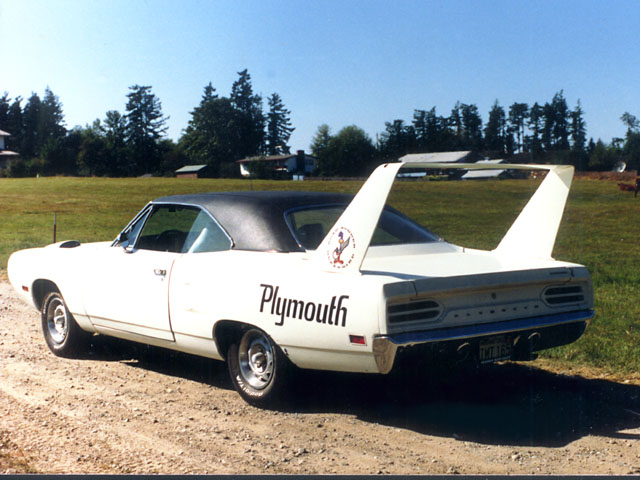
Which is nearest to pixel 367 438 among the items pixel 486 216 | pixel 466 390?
pixel 466 390

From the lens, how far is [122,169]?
61.4 m

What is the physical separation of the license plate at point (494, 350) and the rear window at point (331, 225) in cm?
112

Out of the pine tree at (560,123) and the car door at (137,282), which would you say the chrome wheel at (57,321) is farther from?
the pine tree at (560,123)

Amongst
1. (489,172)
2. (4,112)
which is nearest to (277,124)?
(4,112)

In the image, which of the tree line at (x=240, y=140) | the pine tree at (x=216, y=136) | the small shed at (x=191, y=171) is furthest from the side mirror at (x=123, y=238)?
the small shed at (x=191, y=171)

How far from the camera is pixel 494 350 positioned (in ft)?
15.5

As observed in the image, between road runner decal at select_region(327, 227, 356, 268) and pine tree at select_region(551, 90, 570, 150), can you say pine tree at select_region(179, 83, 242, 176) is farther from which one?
road runner decal at select_region(327, 227, 356, 268)

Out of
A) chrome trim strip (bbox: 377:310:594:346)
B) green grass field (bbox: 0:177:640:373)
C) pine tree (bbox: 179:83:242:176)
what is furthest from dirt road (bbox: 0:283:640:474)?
pine tree (bbox: 179:83:242:176)

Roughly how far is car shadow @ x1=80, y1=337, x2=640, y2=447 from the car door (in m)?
0.55

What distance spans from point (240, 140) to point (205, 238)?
4789 centimetres

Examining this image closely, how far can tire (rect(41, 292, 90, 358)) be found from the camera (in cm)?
652

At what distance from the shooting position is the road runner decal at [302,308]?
4.39 m

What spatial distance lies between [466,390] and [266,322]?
5.26 feet

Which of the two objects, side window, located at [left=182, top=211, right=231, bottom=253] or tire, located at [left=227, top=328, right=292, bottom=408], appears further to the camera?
side window, located at [left=182, top=211, right=231, bottom=253]
